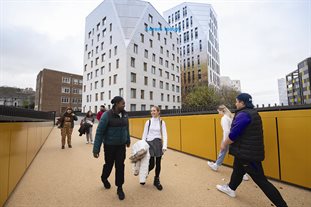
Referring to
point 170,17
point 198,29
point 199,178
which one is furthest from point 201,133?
point 170,17

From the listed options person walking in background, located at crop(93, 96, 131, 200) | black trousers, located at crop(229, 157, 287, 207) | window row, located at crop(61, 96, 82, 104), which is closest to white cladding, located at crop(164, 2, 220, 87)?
window row, located at crop(61, 96, 82, 104)

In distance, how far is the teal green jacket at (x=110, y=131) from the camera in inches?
116

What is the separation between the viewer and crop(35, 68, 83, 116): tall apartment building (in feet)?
152

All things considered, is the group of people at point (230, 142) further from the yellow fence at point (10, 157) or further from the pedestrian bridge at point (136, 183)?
the yellow fence at point (10, 157)

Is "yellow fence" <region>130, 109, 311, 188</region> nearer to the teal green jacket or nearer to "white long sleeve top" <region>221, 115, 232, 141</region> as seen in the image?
"white long sleeve top" <region>221, 115, 232, 141</region>

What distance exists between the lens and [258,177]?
2482 millimetres

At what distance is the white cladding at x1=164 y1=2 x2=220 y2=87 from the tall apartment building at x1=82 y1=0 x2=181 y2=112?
16882mm

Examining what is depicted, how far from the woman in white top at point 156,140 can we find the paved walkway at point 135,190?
0.41 meters

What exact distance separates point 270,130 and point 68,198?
4.64 meters

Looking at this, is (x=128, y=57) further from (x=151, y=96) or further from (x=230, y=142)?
(x=230, y=142)

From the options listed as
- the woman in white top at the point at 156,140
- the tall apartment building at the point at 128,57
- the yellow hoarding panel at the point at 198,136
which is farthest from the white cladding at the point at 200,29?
the woman in white top at the point at 156,140

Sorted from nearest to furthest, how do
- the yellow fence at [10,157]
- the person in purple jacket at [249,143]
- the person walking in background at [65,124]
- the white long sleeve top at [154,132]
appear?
the person in purple jacket at [249,143] < the yellow fence at [10,157] < the white long sleeve top at [154,132] < the person walking in background at [65,124]

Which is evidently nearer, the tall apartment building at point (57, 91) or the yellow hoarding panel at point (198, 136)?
the yellow hoarding panel at point (198, 136)

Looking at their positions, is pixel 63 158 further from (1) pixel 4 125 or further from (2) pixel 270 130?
(2) pixel 270 130
